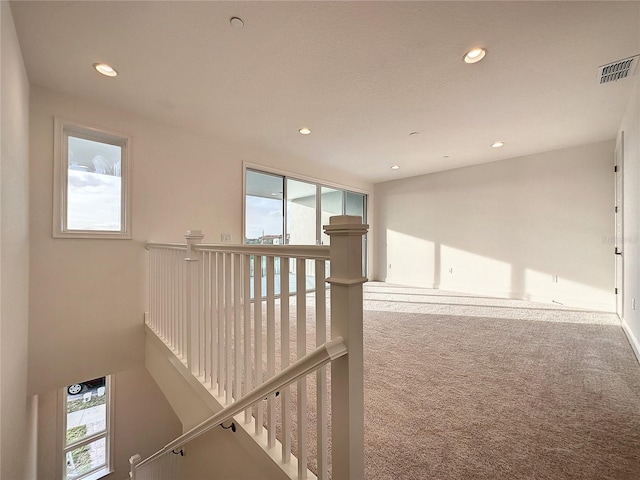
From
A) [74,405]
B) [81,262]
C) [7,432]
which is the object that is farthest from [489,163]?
[74,405]

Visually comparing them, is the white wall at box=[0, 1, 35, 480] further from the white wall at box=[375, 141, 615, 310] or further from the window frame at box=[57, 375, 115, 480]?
the white wall at box=[375, 141, 615, 310]

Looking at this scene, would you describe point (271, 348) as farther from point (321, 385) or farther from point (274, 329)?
point (321, 385)

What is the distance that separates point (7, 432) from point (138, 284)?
1.53 m

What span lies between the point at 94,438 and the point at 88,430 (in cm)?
14

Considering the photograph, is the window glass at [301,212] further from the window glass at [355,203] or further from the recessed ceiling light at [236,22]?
the recessed ceiling light at [236,22]

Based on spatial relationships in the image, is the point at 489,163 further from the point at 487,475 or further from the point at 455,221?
the point at 487,475

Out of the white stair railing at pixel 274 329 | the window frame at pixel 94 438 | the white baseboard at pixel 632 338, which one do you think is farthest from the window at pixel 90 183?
the white baseboard at pixel 632 338

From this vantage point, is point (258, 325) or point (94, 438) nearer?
point (258, 325)

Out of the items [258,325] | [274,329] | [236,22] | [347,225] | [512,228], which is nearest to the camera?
[347,225]

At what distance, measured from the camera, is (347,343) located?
89 centimetres

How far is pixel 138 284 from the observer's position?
3.10 m

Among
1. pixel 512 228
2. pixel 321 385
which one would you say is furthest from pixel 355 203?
pixel 321 385

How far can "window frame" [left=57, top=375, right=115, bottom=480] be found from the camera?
3.31 meters

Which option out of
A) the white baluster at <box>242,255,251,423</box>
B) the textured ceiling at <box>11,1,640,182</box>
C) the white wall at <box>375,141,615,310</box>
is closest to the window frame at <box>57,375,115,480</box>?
the white baluster at <box>242,255,251,423</box>
